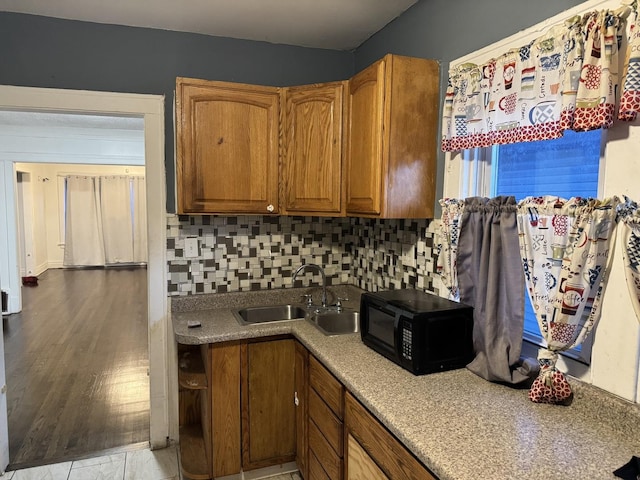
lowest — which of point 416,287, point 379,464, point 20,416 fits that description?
point 20,416

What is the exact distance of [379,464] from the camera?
4.60 feet

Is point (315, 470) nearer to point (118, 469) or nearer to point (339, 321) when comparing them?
point (339, 321)

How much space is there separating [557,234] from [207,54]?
2.11 metres

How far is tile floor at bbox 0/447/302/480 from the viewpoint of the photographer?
92.4 inches

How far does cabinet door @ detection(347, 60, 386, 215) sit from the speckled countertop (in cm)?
73

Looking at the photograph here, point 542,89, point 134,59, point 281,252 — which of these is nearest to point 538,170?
point 542,89

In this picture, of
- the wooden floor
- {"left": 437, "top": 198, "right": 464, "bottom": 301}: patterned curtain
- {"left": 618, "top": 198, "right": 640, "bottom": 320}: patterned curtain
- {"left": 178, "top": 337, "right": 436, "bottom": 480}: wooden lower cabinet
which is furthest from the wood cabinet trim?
{"left": 618, "top": 198, "right": 640, "bottom": 320}: patterned curtain

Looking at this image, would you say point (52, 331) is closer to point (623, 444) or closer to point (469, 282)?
point (469, 282)

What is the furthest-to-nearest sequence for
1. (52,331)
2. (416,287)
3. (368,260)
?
1. (52,331)
2. (368,260)
3. (416,287)

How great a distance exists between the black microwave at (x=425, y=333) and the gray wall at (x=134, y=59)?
149 cm

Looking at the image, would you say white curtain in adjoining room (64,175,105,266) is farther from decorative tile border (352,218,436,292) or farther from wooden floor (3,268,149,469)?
decorative tile border (352,218,436,292)

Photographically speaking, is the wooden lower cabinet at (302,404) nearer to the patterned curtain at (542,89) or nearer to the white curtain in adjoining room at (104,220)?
the patterned curtain at (542,89)

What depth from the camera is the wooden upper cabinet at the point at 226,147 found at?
2.20 metres

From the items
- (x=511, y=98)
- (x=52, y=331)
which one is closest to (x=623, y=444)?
(x=511, y=98)
